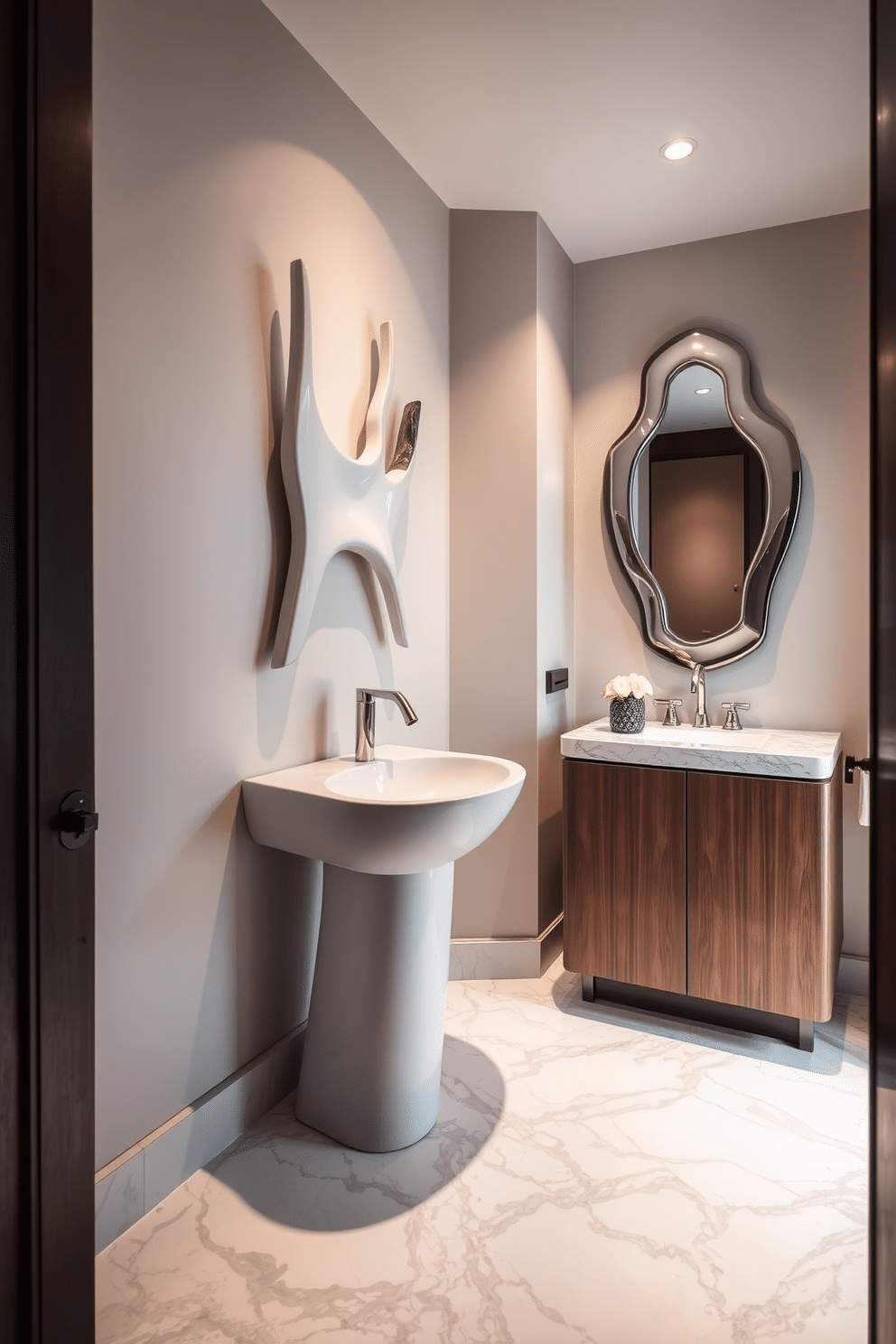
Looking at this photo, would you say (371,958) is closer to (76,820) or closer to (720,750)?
(76,820)

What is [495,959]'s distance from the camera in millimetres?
2543

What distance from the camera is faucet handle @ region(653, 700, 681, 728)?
268cm

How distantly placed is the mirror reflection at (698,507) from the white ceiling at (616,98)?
57 cm

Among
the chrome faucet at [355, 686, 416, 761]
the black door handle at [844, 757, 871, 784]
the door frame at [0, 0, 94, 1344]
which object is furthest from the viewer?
the black door handle at [844, 757, 871, 784]

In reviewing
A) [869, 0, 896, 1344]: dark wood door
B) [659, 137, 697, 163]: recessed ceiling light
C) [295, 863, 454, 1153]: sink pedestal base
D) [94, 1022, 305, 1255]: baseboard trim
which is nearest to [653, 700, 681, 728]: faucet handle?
[295, 863, 454, 1153]: sink pedestal base

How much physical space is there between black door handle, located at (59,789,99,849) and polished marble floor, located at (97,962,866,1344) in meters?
→ 0.79

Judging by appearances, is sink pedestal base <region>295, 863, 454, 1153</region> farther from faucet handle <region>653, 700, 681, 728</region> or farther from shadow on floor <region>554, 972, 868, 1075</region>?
faucet handle <region>653, 700, 681, 728</region>

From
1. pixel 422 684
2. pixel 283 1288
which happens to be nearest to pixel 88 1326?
pixel 283 1288

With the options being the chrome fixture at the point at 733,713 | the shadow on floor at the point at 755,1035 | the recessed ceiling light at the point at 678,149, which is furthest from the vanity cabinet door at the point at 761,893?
the recessed ceiling light at the point at 678,149

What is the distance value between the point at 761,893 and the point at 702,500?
1.28 metres

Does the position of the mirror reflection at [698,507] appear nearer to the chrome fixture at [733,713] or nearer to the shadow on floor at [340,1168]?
the chrome fixture at [733,713]

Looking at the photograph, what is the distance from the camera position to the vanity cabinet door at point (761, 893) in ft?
6.77

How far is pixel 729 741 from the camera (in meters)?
2.33

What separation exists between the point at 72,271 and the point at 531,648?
1.70 metres
